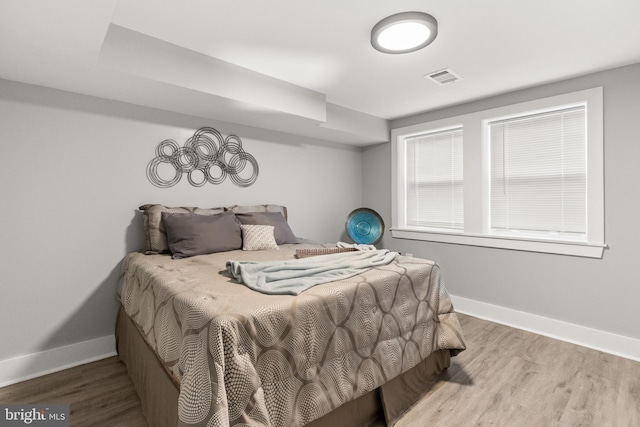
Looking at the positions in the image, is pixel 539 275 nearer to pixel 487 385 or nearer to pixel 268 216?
pixel 487 385

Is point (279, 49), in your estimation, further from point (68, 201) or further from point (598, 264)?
point (598, 264)

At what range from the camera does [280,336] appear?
1.32 metres

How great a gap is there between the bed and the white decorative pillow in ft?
0.69

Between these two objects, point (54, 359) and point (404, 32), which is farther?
point (54, 359)

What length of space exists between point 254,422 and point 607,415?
2.04m

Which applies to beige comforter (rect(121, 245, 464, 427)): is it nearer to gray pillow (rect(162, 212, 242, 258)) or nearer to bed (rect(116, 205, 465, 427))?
bed (rect(116, 205, 465, 427))

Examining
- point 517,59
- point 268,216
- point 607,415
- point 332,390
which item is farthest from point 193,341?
point 517,59

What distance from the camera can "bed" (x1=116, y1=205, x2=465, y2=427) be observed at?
118 centimetres

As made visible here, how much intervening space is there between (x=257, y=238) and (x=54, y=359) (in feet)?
5.61

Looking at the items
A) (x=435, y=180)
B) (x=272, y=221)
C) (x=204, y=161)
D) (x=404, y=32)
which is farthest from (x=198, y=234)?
(x=435, y=180)

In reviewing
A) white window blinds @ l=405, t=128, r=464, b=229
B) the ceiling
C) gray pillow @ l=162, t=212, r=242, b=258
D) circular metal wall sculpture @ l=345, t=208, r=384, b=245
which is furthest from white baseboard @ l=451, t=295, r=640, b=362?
gray pillow @ l=162, t=212, r=242, b=258

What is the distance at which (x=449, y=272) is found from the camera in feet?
12.2

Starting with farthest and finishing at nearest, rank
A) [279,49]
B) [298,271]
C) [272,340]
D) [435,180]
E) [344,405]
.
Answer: [435,180], [279,49], [298,271], [344,405], [272,340]

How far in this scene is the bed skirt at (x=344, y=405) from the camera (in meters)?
1.49
